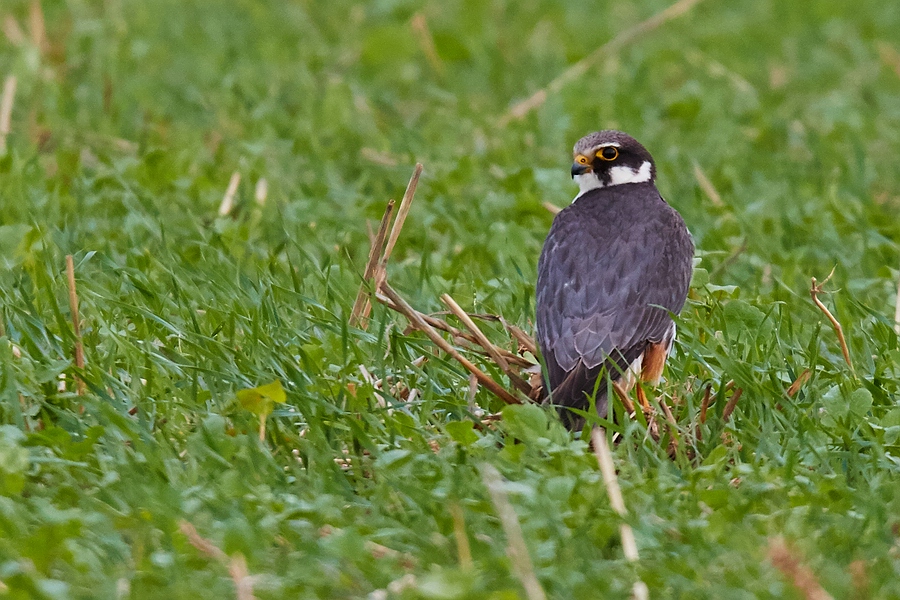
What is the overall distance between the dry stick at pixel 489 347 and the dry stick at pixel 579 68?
4.42 m

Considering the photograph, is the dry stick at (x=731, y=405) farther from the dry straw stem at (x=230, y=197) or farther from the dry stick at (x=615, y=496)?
the dry straw stem at (x=230, y=197)

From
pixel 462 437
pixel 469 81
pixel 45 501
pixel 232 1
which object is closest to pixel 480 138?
pixel 469 81

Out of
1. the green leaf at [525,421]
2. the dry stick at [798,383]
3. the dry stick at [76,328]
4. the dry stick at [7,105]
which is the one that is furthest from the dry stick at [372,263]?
the dry stick at [7,105]

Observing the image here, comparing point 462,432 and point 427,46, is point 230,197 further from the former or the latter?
point 427,46

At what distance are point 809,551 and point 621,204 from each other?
2.27 m

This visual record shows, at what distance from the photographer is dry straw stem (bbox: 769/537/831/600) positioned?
337 cm

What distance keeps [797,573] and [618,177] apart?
285cm

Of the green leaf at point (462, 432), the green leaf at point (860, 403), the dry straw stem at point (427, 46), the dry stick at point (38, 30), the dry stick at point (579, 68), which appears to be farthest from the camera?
the dry straw stem at point (427, 46)

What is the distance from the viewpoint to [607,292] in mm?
5230

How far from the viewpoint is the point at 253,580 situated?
3.47m

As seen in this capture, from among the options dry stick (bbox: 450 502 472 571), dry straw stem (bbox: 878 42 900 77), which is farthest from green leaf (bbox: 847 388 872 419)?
dry straw stem (bbox: 878 42 900 77)

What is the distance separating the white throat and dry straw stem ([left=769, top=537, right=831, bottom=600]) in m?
2.76

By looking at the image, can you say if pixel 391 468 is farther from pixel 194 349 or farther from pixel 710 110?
pixel 710 110

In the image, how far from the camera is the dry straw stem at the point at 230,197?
708 cm
